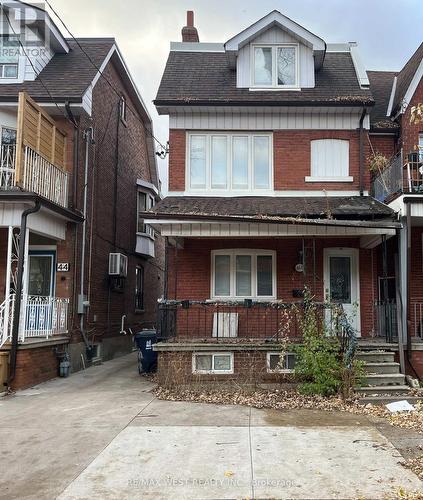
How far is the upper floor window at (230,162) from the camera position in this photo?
13.1 metres

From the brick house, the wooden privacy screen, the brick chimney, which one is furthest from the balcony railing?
the brick chimney

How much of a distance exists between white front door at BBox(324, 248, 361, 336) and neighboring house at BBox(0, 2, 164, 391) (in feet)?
21.5

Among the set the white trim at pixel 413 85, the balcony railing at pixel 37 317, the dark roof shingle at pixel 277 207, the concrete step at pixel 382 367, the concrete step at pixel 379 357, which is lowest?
the concrete step at pixel 382 367

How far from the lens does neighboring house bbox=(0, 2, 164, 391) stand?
10883 mm

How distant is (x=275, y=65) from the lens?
13.7 meters

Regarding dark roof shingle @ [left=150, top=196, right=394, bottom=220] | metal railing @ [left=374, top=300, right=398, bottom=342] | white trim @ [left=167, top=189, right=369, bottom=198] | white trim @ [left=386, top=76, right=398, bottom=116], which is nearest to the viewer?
metal railing @ [left=374, top=300, right=398, bottom=342]

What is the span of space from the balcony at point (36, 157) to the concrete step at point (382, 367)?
794 cm

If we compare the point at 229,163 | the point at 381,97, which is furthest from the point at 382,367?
the point at 381,97

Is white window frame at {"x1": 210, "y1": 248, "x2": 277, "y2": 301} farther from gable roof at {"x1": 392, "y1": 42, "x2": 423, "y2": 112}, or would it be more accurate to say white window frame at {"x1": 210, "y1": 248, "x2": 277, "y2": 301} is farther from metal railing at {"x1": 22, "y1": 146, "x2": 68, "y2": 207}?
gable roof at {"x1": 392, "y1": 42, "x2": 423, "y2": 112}

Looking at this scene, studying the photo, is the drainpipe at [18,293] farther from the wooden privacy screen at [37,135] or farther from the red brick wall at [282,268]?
the red brick wall at [282,268]

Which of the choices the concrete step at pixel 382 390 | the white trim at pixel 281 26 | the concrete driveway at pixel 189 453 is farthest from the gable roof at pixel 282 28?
the concrete driveway at pixel 189 453

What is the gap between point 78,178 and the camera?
13.9 meters

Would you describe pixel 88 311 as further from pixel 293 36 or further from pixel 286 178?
pixel 293 36

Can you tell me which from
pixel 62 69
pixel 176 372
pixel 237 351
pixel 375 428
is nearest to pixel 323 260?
pixel 237 351
